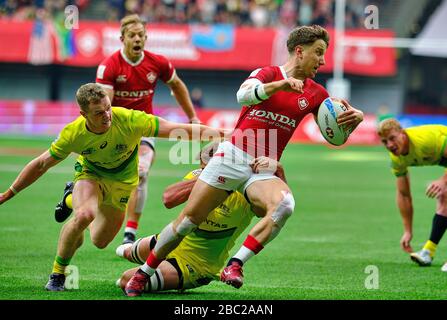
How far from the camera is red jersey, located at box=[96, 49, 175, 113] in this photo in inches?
443

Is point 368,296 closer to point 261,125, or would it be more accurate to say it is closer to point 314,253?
point 261,125

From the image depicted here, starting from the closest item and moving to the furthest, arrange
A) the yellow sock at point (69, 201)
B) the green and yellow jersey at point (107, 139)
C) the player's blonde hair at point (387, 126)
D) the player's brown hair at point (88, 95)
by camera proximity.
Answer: the player's brown hair at point (88, 95) → the green and yellow jersey at point (107, 139) → the yellow sock at point (69, 201) → the player's blonde hair at point (387, 126)

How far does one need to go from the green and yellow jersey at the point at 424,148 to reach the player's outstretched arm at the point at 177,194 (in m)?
3.26

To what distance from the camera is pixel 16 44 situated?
3488cm

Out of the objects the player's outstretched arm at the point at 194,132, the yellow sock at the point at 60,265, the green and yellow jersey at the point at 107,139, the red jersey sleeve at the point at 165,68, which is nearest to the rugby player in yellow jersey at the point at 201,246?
the player's outstretched arm at the point at 194,132

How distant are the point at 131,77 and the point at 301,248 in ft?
9.72

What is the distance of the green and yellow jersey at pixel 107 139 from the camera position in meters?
8.16

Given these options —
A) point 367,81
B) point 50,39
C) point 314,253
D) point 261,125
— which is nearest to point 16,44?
point 50,39

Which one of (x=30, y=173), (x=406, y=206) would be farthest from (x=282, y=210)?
(x=406, y=206)

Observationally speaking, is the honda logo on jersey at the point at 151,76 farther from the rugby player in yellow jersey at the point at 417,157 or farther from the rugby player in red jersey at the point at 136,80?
the rugby player in yellow jersey at the point at 417,157

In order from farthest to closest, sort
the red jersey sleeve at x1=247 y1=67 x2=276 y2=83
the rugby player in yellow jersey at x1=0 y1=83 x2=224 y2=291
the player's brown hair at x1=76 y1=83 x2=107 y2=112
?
the rugby player in yellow jersey at x1=0 y1=83 x2=224 y2=291
the player's brown hair at x1=76 y1=83 x2=107 y2=112
the red jersey sleeve at x1=247 y1=67 x2=276 y2=83

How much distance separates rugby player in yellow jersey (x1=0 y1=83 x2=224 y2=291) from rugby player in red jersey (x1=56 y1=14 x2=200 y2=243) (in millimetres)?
2201

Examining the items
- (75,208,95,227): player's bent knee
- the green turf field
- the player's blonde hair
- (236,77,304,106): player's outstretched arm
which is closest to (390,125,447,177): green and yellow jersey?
the player's blonde hair

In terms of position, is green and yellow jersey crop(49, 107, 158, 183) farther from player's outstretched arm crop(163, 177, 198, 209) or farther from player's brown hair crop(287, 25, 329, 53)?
player's brown hair crop(287, 25, 329, 53)
